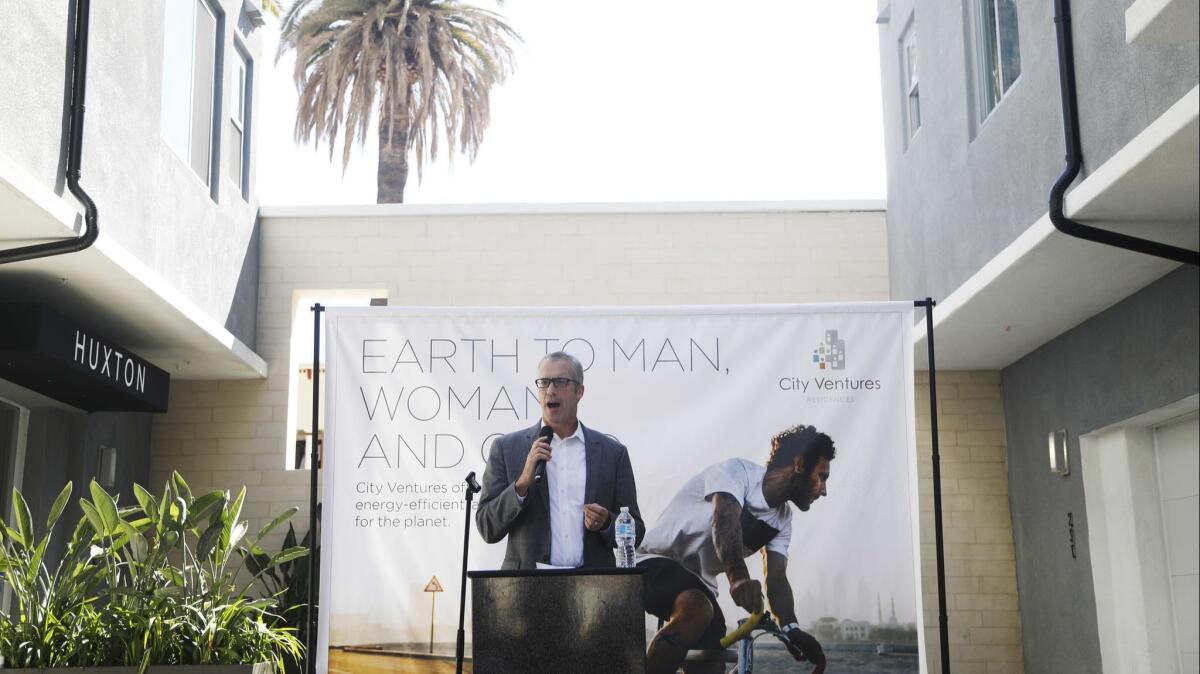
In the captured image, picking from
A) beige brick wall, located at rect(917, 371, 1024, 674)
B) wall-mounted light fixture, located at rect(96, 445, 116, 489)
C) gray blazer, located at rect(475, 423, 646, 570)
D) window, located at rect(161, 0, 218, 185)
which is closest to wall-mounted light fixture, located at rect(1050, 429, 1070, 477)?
beige brick wall, located at rect(917, 371, 1024, 674)

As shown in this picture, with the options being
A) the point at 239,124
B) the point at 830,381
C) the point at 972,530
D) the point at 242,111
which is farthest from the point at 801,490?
the point at 242,111

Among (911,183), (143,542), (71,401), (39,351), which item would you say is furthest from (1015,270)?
(71,401)

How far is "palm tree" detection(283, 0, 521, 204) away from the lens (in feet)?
50.2

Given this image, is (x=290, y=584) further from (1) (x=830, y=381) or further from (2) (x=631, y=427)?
(1) (x=830, y=381)

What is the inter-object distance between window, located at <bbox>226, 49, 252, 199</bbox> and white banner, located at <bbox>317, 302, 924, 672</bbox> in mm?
3554

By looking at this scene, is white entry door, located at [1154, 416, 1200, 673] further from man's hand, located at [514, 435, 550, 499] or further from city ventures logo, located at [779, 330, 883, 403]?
man's hand, located at [514, 435, 550, 499]

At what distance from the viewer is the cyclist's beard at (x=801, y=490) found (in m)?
6.82

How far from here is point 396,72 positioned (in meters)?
15.4

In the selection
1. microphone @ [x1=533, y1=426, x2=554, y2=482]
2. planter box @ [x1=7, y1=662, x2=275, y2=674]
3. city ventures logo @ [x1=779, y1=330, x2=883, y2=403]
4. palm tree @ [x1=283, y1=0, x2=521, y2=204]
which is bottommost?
planter box @ [x1=7, y1=662, x2=275, y2=674]

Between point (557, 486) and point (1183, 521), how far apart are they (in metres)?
3.38

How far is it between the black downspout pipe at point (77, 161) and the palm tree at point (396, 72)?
8.48 m

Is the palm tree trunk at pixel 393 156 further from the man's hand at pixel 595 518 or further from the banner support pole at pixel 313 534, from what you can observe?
the man's hand at pixel 595 518

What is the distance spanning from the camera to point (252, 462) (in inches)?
395

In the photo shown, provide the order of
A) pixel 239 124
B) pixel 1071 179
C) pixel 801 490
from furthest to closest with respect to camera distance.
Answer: pixel 239 124 < pixel 801 490 < pixel 1071 179
